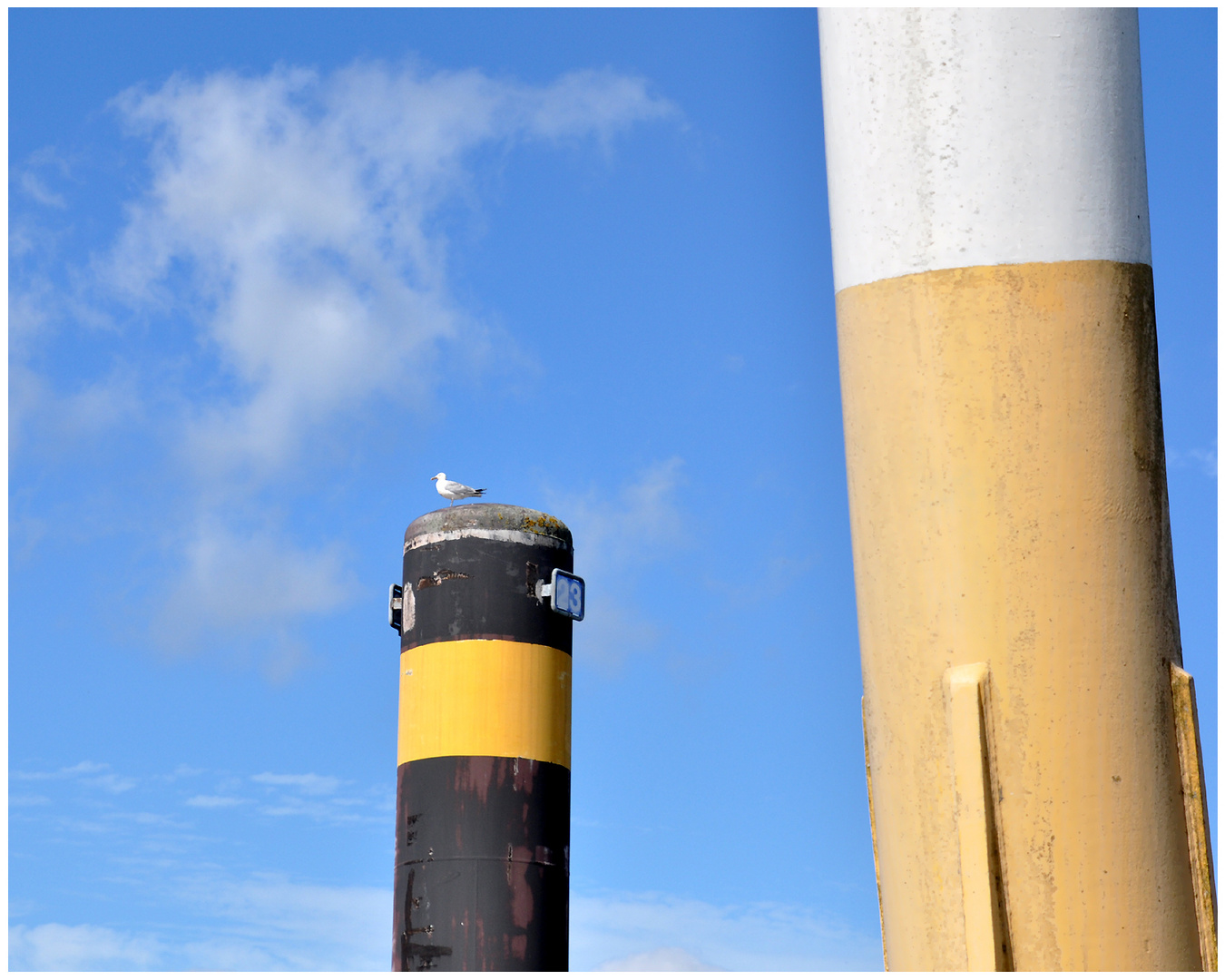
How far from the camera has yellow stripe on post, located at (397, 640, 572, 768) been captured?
10.6m

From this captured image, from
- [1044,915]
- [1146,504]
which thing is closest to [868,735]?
[1044,915]

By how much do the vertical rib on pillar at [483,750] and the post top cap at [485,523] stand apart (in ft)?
0.03

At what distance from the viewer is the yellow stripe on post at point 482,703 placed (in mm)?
10625

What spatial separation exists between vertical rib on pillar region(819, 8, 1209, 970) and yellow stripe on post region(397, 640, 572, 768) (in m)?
5.38

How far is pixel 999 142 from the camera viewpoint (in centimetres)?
543

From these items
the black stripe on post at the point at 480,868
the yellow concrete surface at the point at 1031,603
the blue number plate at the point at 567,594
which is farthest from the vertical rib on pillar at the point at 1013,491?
the blue number plate at the point at 567,594

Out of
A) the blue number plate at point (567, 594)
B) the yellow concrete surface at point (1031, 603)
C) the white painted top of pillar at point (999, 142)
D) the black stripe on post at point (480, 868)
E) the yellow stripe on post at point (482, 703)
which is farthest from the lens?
the blue number plate at point (567, 594)

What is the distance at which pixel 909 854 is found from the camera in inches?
210

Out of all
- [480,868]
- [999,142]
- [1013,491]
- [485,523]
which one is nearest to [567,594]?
[485,523]

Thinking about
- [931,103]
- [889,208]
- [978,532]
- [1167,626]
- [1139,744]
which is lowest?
[1139,744]

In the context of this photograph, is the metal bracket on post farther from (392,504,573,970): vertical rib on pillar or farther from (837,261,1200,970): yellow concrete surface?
(837,261,1200,970): yellow concrete surface

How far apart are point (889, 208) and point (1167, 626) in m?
1.90

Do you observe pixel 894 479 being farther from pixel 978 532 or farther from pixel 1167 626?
pixel 1167 626

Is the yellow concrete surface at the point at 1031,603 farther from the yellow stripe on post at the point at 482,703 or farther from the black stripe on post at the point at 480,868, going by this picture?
the yellow stripe on post at the point at 482,703
